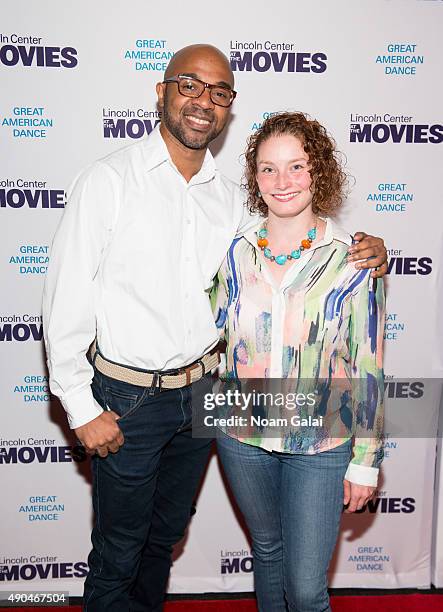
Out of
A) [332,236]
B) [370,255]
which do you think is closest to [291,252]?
[332,236]

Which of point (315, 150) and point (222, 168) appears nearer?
point (315, 150)

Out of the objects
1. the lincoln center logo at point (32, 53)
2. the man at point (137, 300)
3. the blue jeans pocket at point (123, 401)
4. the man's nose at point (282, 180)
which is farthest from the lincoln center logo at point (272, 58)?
the blue jeans pocket at point (123, 401)

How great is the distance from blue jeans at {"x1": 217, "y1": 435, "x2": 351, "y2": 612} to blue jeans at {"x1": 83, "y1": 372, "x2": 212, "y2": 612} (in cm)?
20

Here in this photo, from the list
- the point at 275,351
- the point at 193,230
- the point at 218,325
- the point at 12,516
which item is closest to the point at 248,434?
the point at 275,351

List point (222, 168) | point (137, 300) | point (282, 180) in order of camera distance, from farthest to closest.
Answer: point (222, 168)
point (137, 300)
point (282, 180)

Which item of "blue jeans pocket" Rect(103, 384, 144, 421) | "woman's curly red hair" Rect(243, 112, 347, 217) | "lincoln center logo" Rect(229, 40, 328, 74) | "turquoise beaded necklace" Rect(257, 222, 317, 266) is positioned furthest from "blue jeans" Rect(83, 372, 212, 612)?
"lincoln center logo" Rect(229, 40, 328, 74)

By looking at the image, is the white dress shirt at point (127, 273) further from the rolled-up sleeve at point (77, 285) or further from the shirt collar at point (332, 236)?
the shirt collar at point (332, 236)

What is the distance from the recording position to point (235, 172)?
2.53 meters

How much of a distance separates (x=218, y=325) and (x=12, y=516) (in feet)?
4.64

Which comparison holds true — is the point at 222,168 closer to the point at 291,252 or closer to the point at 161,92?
the point at 161,92

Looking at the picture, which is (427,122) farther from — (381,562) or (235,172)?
(381,562)

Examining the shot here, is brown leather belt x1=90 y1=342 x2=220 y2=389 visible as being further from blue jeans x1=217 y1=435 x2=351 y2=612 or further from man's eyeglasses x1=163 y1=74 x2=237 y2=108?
man's eyeglasses x1=163 y1=74 x2=237 y2=108

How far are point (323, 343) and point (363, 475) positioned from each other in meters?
0.42

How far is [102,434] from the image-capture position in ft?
6.05
